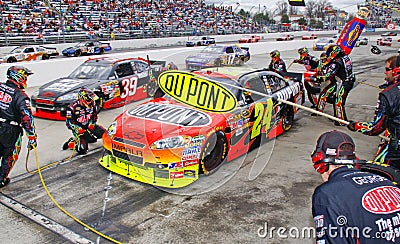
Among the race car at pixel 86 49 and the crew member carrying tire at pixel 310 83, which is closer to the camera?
the crew member carrying tire at pixel 310 83

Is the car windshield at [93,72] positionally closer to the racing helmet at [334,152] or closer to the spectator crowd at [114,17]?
the racing helmet at [334,152]

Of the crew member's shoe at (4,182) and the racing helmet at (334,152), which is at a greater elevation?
the racing helmet at (334,152)

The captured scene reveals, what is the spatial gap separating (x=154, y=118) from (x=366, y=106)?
7.64 m

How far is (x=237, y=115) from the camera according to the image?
5625 millimetres

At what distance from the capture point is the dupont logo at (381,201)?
191cm

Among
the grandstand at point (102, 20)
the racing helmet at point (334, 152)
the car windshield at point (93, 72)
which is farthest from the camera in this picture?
the grandstand at point (102, 20)

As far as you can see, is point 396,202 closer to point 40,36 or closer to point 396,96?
point 396,96

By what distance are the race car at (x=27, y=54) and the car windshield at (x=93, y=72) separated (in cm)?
1151

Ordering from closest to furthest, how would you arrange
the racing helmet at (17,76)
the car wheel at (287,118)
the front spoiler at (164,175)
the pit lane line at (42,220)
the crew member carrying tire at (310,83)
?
the pit lane line at (42,220), the front spoiler at (164,175), the racing helmet at (17,76), the car wheel at (287,118), the crew member carrying tire at (310,83)

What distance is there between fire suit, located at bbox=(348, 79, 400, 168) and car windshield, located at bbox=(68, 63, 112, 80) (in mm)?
7312

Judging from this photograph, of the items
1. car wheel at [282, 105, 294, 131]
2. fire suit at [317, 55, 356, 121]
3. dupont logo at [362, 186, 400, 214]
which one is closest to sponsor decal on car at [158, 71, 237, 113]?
dupont logo at [362, 186, 400, 214]

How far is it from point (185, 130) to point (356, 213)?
3.27 meters

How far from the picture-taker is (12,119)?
5129 mm

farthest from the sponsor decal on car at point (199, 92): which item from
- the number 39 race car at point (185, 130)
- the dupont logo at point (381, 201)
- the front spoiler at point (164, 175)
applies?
the dupont logo at point (381, 201)
